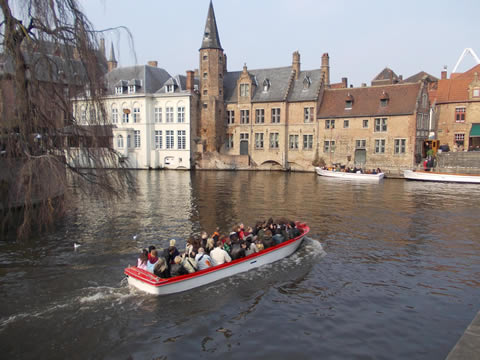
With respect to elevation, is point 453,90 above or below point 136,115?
above

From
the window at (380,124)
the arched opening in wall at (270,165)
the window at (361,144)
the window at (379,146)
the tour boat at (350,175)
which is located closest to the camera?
the tour boat at (350,175)

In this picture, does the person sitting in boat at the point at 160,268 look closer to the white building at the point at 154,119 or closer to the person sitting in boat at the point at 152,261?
the person sitting in boat at the point at 152,261

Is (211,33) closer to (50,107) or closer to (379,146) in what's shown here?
(379,146)

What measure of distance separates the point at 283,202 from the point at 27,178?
1578 centimetres

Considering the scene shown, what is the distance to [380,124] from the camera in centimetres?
4031

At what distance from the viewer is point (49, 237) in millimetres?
14891

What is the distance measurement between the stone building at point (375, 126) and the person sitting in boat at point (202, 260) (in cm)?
3286

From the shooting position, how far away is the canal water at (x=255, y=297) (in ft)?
26.0

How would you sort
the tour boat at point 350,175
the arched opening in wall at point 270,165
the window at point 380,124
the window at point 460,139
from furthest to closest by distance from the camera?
1. the arched opening in wall at point 270,165
2. the window at point 460,139
3. the window at point 380,124
4. the tour boat at point 350,175

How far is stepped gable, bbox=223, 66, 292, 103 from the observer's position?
44969 mm

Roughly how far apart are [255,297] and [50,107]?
7.50 meters

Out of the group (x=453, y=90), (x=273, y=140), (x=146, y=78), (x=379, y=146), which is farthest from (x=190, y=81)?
(x=453, y=90)

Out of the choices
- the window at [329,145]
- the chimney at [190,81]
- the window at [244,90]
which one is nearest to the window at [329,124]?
the window at [329,145]

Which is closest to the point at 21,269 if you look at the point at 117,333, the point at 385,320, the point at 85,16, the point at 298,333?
the point at 117,333
